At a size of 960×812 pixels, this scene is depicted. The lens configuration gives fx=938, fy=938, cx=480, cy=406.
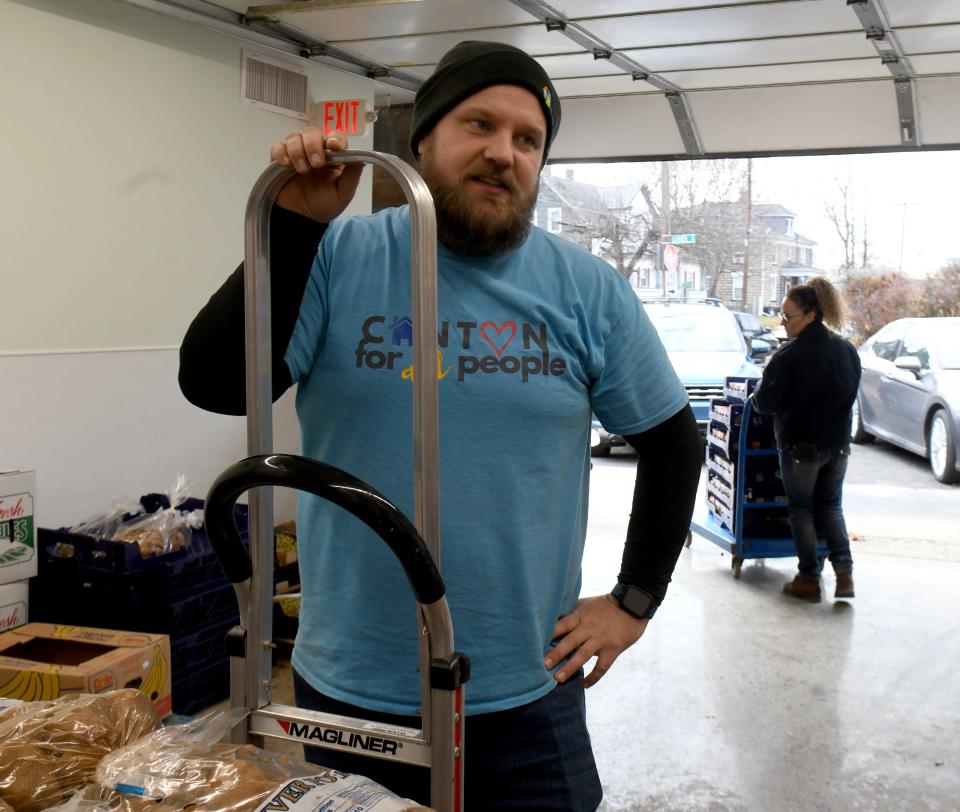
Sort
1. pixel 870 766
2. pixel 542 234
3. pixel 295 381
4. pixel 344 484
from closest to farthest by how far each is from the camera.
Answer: pixel 344 484 < pixel 295 381 < pixel 542 234 < pixel 870 766

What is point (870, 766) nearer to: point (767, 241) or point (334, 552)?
point (334, 552)

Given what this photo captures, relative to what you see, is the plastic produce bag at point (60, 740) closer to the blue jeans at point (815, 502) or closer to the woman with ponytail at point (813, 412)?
the woman with ponytail at point (813, 412)

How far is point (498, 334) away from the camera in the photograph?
1321mm

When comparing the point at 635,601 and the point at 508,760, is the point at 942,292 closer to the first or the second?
the point at 635,601

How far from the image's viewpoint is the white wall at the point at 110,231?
324cm

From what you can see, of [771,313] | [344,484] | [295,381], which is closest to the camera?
[344,484]

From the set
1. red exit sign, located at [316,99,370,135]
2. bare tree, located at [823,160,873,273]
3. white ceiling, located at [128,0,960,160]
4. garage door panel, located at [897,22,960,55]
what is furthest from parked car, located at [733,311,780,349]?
red exit sign, located at [316,99,370,135]

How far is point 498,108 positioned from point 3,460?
2616 mm

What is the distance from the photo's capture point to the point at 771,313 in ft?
20.0

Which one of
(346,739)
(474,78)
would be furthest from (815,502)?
(346,739)

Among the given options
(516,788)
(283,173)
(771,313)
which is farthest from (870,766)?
(771,313)

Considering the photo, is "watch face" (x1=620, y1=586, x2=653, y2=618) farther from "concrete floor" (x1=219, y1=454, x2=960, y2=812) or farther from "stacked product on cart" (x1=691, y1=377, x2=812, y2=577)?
"stacked product on cart" (x1=691, y1=377, x2=812, y2=577)

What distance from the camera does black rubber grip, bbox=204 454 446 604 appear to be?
0.90 meters

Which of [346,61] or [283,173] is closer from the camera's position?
[283,173]
